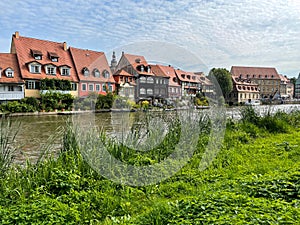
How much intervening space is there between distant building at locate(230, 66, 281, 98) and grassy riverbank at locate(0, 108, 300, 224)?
258 feet

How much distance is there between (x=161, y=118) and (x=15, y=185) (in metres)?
3.57

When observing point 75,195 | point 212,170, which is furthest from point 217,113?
point 75,195

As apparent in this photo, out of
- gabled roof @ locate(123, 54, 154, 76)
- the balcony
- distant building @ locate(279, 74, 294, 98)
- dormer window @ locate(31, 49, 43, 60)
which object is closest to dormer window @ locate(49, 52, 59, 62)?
dormer window @ locate(31, 49, 43, 60)

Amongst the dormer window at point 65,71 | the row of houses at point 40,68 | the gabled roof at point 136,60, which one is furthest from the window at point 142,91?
the dormer window at point 65,71

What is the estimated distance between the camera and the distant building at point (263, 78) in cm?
7875

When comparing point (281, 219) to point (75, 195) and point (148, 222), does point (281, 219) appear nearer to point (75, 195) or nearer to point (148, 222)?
point (148, 222)

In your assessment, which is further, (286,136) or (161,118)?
(286,136)

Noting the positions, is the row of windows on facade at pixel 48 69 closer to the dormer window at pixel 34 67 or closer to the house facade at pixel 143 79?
the dormer window at pixel 34 67

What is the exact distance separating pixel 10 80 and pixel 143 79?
24.8m

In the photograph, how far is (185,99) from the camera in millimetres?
8133

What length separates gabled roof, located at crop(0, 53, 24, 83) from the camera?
26.5m

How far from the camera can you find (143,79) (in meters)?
6.35

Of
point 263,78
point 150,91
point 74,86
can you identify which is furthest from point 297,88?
point 150,91

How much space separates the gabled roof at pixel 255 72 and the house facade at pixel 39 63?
191ft
